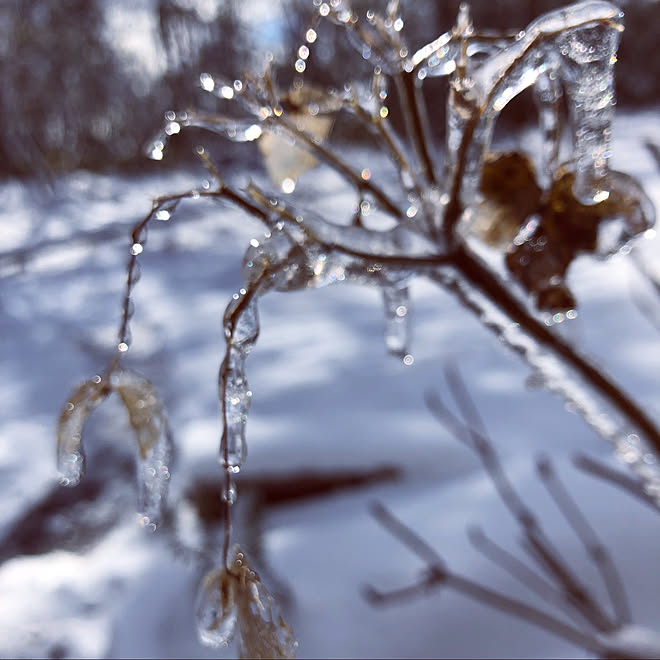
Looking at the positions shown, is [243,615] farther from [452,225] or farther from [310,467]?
[310,467]

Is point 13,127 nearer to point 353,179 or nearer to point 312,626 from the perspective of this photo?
point 312,626

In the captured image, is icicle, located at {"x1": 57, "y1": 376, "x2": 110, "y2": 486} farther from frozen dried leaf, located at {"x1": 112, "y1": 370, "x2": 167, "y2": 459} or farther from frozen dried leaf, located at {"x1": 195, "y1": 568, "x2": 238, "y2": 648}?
frozen dried leaf, located at {"x1": 195, "y1": 568, "x2": 238, "y2": 648}

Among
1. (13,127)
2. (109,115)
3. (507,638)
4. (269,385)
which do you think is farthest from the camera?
(109,115)

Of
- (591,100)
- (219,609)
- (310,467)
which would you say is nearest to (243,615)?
(219,609)

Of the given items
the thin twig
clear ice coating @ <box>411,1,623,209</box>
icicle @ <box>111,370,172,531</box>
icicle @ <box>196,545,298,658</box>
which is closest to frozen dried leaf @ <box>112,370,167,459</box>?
icicle @ <box>111,370,172,531</box>

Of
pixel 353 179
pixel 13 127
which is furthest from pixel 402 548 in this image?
pixel 13 127

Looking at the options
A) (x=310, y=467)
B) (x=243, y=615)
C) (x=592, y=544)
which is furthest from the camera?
(x=310, y=467)
